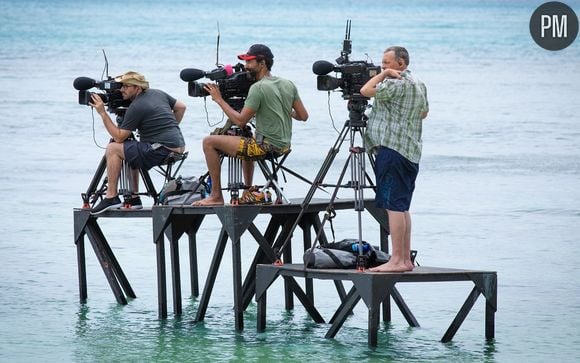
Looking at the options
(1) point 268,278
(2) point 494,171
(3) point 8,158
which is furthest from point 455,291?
(3) point 8,158

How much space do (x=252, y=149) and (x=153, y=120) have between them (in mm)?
1317

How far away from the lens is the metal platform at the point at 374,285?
36.9 feet

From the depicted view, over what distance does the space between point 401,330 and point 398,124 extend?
79.0 inches

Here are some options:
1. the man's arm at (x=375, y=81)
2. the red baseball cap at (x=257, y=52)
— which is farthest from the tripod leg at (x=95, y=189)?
the man's arm at (x=375, y=81)

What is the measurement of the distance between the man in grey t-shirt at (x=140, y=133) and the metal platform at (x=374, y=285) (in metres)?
1.73

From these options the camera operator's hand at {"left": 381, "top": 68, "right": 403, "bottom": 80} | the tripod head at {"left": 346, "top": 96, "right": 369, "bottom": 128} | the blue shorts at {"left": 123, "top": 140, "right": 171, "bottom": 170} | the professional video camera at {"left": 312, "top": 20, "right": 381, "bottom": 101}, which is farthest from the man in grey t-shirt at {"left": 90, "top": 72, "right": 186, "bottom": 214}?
the camera operator's hand at {"left": 381, "top": 68, "right": 403, "bottom": 80}

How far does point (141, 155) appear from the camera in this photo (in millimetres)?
13297

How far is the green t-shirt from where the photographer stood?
491 inches

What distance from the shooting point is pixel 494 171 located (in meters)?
24.5

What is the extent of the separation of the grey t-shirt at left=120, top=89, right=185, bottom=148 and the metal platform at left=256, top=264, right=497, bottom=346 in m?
1.81

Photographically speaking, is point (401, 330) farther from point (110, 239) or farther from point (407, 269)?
point (110, 239)

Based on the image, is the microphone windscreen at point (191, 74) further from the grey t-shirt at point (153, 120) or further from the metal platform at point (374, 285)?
the metal platform at point (374, 285)

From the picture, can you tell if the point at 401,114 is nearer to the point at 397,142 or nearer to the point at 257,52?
the point at 397,142

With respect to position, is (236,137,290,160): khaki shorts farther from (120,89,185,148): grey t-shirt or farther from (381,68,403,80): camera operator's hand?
(381,68,403,80): camera operator's hand
